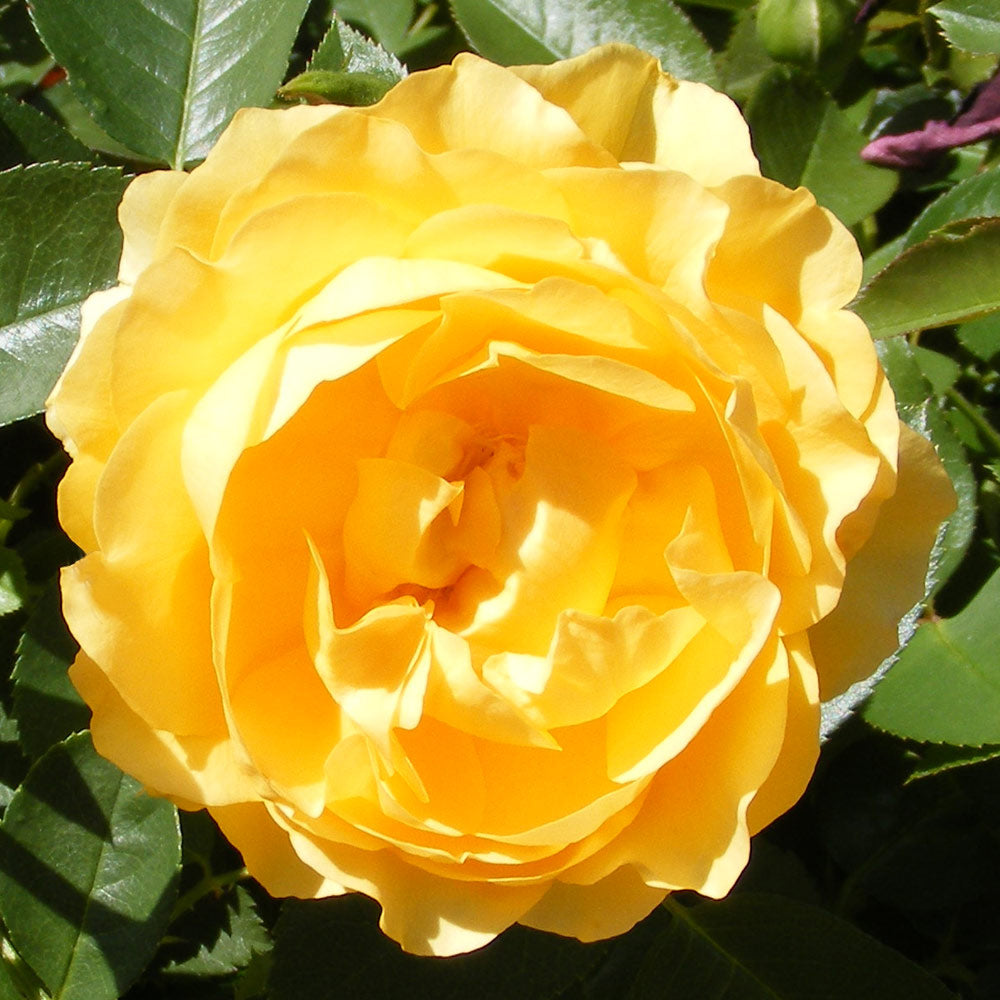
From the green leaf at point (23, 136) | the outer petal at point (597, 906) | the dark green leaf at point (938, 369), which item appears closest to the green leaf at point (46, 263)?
the green leaf at point (23, 136)

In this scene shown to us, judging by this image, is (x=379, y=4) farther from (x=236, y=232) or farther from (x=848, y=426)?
(x=848, y=426)

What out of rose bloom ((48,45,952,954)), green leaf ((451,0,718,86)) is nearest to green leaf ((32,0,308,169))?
green leaf ((451,0,718,86))

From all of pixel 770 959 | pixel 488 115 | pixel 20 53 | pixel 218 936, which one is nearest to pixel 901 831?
pixel 770 959

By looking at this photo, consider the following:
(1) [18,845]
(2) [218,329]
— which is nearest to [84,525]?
(2) [218,329]

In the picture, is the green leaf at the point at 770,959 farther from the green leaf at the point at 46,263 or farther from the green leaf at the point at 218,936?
the green leaf at the point at 46,263

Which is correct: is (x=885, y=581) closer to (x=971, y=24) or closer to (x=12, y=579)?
(x=971, y=24)

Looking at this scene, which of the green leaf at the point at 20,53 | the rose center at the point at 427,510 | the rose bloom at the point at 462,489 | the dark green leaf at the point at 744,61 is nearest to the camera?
the rose bloom at the point at 462,489
